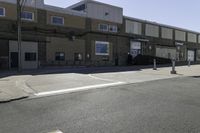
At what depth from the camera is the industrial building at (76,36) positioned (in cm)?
2936

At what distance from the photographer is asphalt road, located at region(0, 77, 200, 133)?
558 centimetres

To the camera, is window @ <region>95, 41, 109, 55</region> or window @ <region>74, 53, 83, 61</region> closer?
window @ <region>74, 53, 83, 61</region>

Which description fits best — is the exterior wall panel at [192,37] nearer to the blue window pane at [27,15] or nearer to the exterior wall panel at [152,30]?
the exterior wall panel at [152,30]

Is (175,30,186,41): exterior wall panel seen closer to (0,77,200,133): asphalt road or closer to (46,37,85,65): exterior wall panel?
(46,37,85,65): exterior wall panel

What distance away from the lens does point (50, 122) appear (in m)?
6.09

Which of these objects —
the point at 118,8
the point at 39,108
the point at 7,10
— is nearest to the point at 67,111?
the point at 39,108

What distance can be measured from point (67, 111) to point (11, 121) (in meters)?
1.60

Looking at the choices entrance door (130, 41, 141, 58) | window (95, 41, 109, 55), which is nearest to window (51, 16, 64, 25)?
window (95, 41, 109, 55)

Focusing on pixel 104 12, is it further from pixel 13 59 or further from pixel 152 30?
pixel 13 59

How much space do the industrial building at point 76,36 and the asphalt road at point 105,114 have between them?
21.9 m

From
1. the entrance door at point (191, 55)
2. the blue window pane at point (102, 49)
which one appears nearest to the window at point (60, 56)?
the blue window pane at point (102, 49)

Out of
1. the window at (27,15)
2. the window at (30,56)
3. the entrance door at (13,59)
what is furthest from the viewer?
the window at (27,15)

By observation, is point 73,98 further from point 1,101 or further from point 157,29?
point 157,29

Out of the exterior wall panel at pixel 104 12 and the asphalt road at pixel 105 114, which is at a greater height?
the exterior wall panel at pixel 104 12
